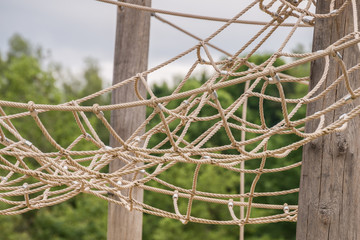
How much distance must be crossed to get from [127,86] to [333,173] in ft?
3.20

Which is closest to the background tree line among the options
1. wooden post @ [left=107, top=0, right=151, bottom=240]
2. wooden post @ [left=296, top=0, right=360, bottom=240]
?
wooden post @ [left=107, top=0, right=151, bottom=240]

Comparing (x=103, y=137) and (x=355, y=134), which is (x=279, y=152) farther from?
(x=103, y=137)

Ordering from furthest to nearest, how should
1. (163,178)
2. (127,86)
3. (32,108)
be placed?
(163,178), (127,86), (32,108)

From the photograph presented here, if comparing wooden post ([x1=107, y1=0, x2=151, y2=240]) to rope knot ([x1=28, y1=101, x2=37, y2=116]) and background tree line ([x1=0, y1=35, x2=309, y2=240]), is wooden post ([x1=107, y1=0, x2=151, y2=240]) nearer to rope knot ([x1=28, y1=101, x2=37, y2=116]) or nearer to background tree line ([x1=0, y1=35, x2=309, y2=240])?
rope knot ([x1=28, y1=101, x2=37, y2=116])

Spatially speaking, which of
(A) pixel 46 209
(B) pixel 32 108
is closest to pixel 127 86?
(B) pixel 32 108

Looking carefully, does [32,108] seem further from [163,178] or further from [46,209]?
[46,209]

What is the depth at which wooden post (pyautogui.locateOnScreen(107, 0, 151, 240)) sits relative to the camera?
202cm

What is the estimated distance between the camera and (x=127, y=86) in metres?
2.06

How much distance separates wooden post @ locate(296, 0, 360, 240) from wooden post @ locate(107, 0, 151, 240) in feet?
2.74

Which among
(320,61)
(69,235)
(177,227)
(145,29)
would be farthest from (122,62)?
(69,235)

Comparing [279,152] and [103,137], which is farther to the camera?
[103,137]

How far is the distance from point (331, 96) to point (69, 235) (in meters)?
9.12

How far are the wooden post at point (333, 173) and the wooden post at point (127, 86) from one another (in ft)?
2.74

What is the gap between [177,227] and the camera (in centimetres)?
930
